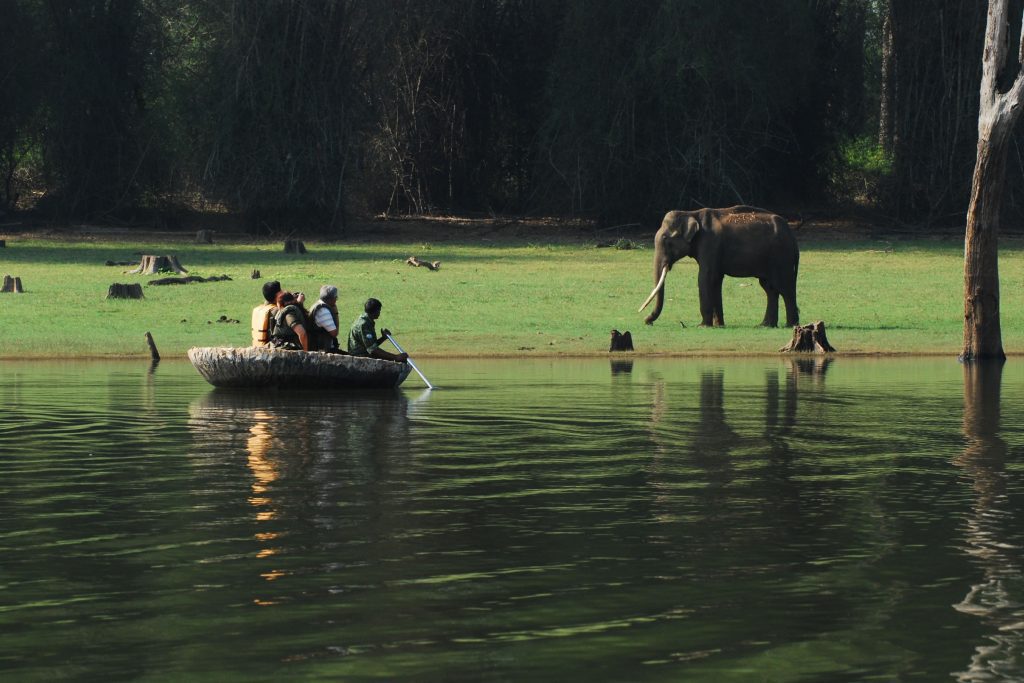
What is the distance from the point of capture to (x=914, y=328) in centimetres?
3172

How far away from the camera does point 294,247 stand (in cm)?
4600

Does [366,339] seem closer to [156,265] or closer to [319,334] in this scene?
[319,334]

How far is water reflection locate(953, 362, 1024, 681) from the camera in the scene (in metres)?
7.91

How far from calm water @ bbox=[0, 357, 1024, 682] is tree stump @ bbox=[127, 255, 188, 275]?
59.2 ft

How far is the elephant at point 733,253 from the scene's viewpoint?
3188 cm

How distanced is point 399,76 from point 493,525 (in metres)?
46.8

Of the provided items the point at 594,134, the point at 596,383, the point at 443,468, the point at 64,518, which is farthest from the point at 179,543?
the point at 594,134

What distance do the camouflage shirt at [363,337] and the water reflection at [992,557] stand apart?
24.7 ft

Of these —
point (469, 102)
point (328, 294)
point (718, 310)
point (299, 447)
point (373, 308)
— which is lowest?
point (299, 447)

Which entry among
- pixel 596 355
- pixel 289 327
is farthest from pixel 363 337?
pixel 596 355

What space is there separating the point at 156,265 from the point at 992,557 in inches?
1164

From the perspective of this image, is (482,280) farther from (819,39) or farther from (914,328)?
(819,39)

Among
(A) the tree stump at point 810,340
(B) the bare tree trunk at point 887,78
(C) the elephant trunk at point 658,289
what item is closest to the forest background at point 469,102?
(B) the bare tree trunk at point 887,78

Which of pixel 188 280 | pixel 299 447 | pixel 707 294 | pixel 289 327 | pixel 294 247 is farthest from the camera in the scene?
pixel 294 247
